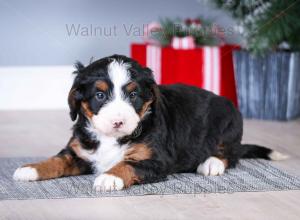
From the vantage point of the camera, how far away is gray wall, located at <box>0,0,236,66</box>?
518 centimetres

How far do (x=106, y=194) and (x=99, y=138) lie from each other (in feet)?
1.09

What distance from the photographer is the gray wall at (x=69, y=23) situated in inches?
204

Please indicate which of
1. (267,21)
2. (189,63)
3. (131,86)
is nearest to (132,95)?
(131,86)

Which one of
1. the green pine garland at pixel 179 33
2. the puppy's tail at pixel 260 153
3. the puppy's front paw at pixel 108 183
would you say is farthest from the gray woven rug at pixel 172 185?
the green pine garland at pixel 179 33

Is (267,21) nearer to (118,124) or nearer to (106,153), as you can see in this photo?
(106,153)

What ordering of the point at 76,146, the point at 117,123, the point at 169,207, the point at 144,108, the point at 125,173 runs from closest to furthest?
the point at 169,207 < the point at 117,123 < the point at 125,173 < the point at 144,108 < the point at 76,146

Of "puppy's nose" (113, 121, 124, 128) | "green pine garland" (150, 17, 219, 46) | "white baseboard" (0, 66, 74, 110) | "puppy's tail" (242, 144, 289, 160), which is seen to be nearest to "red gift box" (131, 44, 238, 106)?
"green pine garland" (150, 17, 219, 46)

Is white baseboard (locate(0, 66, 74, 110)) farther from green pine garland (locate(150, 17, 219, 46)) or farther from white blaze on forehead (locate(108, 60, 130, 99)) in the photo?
white blaze on forehead (locate(108, 60, 130, 99))

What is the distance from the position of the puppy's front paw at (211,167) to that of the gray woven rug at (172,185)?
37 millimetres

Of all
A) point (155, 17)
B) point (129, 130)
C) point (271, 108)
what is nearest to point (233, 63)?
point (271, 108)

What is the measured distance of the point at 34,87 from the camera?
5.30 metres

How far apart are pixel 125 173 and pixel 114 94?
1.10 ft

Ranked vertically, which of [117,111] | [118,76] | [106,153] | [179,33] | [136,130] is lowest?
[106,153]

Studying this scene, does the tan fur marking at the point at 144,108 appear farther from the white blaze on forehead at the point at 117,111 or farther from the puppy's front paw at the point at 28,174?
the puppy's front paw at the point at 28,174
